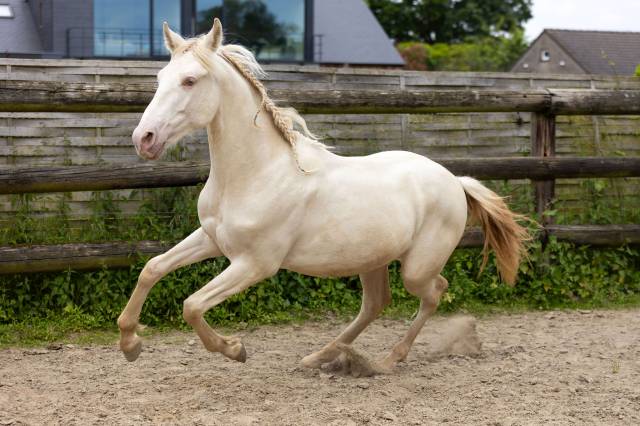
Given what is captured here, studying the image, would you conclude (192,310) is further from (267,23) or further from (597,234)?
(267,23)

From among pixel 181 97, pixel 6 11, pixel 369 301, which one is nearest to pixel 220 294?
pixel 181 97

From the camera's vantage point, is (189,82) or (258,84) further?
(258,84)

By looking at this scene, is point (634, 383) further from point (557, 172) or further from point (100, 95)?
point (100, 95)

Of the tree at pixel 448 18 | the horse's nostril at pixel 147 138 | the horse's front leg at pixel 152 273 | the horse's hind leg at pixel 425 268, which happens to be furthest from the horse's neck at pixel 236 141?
the tree at pixel 448 18

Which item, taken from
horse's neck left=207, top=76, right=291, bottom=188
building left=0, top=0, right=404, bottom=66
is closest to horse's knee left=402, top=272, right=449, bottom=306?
horse's neck left=207, top=76, right=291, bottom=188

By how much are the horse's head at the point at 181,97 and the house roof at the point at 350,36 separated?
18.0 m

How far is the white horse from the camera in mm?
3988

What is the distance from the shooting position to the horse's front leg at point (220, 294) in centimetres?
410

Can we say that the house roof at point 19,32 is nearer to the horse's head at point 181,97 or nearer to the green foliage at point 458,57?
the horse's head at point 181,97

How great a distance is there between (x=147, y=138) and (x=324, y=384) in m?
1.69

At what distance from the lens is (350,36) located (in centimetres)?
2345

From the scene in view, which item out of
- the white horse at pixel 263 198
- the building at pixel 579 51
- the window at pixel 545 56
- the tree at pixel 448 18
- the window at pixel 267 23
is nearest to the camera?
the white horse at pixel 263 198

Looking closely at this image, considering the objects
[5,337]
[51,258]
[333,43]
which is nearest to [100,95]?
[51,258]

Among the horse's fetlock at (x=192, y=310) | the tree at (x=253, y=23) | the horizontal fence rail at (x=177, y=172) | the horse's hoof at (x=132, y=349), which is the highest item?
the tree at (x=253, y=23)
